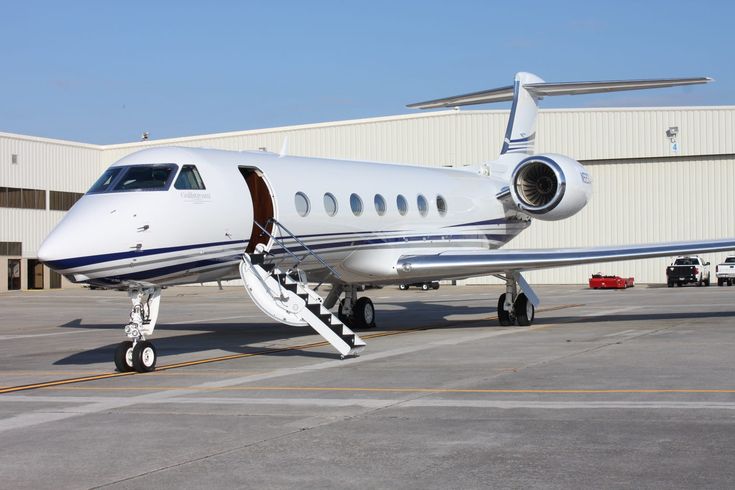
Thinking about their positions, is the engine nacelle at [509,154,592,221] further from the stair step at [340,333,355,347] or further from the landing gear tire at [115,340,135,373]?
the landing gear tire at [115,340,135,373]

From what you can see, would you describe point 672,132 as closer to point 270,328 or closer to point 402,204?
point 402,204

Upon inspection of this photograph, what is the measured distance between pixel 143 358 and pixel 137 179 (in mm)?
2745

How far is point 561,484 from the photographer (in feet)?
20.7

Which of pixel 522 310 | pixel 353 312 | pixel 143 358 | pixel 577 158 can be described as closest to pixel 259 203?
pixel 143 358

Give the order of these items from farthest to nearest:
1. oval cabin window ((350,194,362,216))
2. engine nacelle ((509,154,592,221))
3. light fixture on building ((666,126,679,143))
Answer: light fixture on building ((666,126,679,143)), engine nacelle ((509,154,592,221)), oval cabin window ((350,194,362,216))

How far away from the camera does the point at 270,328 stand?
22.0 meters

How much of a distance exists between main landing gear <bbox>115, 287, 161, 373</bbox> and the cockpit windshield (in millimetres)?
1543

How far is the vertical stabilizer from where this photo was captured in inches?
963

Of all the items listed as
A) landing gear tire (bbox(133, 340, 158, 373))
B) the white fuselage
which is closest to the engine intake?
the white fuselage

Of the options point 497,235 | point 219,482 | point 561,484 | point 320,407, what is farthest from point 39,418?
point 497,235

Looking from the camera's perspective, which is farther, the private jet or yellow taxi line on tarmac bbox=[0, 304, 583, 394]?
the private jet

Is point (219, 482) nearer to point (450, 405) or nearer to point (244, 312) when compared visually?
point (450, 405)

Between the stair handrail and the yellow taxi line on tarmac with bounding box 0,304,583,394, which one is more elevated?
the stair handrail

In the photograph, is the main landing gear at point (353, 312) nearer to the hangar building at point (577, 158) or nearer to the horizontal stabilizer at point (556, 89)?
the horizontal stabilizer at point (556, 89)
